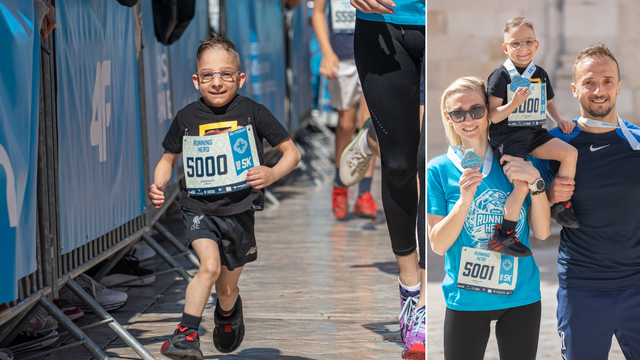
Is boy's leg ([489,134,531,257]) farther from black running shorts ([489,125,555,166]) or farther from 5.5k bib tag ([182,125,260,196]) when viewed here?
5.5k bib tag ([182,125,260,196])

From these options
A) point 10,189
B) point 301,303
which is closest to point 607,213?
point 10,189

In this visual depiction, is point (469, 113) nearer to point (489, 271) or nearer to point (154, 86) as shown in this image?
point (489, 271)

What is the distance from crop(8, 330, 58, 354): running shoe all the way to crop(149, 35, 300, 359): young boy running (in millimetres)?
973

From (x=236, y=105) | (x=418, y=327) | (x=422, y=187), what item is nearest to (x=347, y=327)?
(x=418, y=327)

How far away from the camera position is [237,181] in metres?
3.55

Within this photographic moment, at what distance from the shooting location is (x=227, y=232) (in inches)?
142

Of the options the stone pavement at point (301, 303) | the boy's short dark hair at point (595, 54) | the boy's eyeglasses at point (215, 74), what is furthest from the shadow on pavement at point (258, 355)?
the boy's short dark hair at point (595, 54)

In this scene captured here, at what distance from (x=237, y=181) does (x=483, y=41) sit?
941 cm

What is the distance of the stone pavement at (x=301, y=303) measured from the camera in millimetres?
4109

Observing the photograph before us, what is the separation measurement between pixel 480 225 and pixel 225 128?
1.21 m

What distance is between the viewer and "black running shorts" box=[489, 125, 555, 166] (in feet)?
9.79

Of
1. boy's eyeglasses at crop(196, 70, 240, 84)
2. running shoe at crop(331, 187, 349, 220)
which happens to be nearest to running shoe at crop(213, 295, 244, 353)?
boy's eyeglasses at crop(196, 70, 240, 84)

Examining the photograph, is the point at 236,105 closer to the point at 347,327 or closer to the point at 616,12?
the point at 347,327

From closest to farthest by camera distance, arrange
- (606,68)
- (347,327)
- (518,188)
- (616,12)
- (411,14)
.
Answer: (518,188), (606,68), (411,14), (347,327), (616,12)
